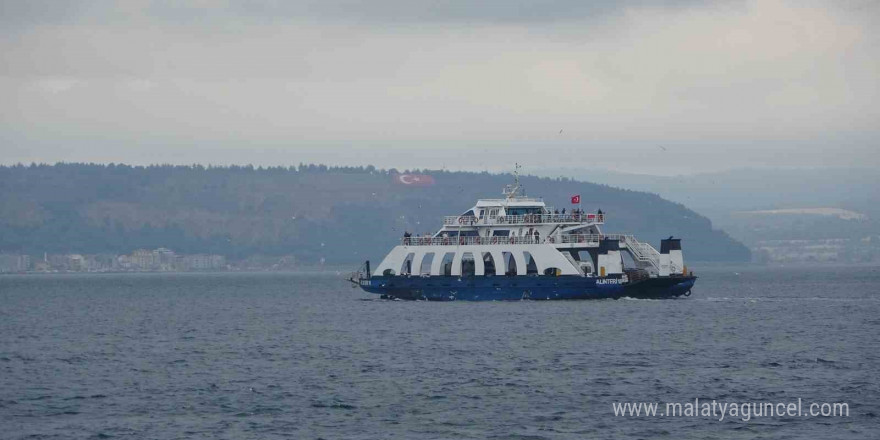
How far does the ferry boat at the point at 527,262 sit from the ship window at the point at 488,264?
7 cm

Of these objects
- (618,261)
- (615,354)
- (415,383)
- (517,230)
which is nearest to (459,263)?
(517,230)

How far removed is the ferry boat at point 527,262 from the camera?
8206cm

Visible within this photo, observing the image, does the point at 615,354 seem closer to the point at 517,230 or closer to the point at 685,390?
the point at 685,390

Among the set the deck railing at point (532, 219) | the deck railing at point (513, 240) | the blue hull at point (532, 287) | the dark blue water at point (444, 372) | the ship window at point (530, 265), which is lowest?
the dark blue water at point (444, 372)

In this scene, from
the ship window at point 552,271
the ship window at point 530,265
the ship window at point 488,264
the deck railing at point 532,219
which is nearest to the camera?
the ship window at point 552,271

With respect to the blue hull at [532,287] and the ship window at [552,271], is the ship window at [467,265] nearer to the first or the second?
the blue hull at [532,287]

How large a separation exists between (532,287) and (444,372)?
1342 inches

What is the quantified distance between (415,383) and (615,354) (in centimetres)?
1093

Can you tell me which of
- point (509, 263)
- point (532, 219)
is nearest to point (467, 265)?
point (509, 263)

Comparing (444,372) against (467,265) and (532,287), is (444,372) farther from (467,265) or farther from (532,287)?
(467,265)

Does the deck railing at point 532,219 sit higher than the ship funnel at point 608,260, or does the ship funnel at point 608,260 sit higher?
the deck railing at point 532,219

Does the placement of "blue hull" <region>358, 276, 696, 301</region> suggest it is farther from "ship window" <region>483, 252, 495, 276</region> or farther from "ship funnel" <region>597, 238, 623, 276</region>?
"ship window" <region>483, 252, 495, 276</region>

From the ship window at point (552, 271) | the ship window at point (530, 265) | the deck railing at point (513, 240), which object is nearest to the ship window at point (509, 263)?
the ship window at point (530, 265)

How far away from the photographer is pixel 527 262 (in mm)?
85750
